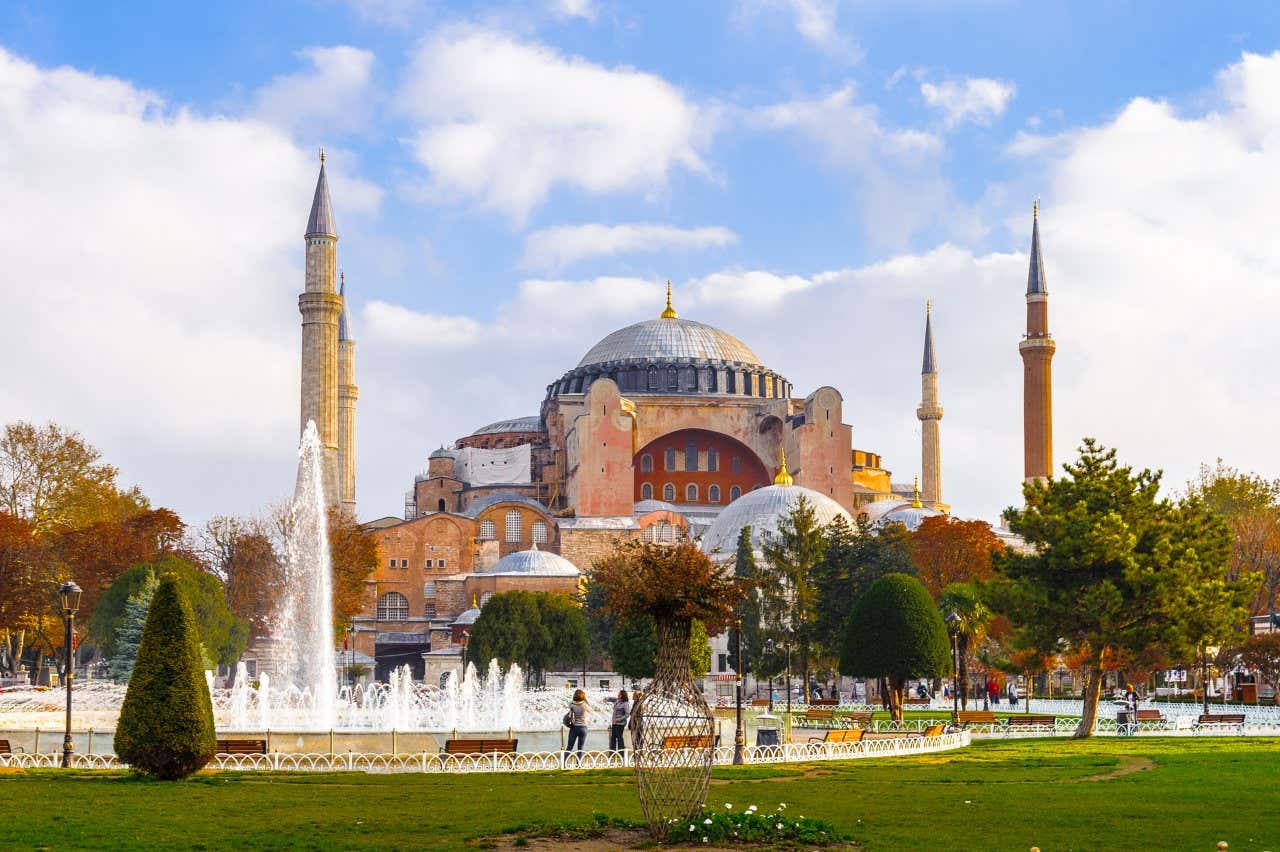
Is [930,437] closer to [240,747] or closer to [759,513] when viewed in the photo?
[759,513]

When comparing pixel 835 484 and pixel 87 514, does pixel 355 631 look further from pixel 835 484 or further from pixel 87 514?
pixel 835 484

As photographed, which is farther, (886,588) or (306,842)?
(886,588)

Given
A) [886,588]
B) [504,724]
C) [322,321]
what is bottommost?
[504,724]

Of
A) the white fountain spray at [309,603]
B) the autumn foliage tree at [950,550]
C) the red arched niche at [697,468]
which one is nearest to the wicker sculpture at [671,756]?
the white fountain spray at [309,603]

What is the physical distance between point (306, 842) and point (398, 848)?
26.9 inches

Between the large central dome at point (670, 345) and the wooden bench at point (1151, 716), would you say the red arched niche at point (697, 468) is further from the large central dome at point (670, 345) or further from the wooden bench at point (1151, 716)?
the wooden bench at point (1151, 716)

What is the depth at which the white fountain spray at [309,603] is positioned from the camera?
1017 inches

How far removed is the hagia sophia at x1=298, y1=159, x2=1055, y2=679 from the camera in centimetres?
4941

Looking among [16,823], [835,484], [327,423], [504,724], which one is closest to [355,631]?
[327,423]

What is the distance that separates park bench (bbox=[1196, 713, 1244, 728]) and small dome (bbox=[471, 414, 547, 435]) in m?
42.7

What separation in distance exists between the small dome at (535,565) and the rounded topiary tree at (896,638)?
24.4 meters

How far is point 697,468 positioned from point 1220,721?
119 feet

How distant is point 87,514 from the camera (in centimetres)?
4209

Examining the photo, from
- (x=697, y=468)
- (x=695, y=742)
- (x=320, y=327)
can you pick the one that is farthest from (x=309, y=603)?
(x=697, y=468)
